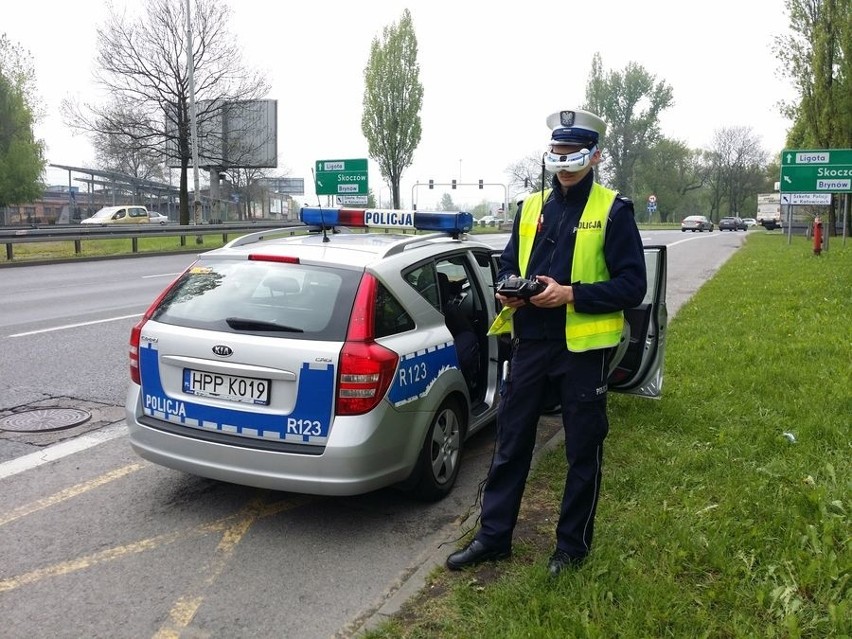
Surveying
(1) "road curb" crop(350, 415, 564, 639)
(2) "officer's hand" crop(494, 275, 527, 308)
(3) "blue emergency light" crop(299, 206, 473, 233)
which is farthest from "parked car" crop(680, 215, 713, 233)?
(2) "officer's hand" crop(494, 275, 527, 308)

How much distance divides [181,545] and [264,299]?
130 centimetres

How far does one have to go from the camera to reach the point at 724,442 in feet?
15.8

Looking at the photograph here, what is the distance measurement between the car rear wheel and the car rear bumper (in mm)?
145

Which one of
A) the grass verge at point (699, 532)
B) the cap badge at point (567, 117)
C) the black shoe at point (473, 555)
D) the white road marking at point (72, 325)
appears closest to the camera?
the grass verge at point (699, 532)

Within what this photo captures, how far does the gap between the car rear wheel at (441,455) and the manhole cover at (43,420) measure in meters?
2.90

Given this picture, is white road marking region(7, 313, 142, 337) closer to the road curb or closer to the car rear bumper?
the car rear bumper

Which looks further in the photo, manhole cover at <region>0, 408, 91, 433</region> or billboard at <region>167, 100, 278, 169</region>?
billboard at <region>167, 100, 278, 169</region>

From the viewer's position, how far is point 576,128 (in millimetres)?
3104

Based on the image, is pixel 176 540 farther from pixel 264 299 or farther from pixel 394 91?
pixel 394 91

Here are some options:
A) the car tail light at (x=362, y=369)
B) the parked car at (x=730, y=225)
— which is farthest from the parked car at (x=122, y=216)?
the parked car at (x=730, y=225)

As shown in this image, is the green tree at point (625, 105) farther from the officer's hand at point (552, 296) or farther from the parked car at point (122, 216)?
the officer's hand at point (552, 296)

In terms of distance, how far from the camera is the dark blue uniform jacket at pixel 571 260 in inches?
121

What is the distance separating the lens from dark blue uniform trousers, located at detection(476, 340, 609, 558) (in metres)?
3.13

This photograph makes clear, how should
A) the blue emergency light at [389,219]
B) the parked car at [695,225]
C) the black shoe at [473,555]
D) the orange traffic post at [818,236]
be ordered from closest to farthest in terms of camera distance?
the black shoe at [473,555] < the blue emergency light at [389,219] < the orange traffic post at [818,236] < the parked car at [695,225]
